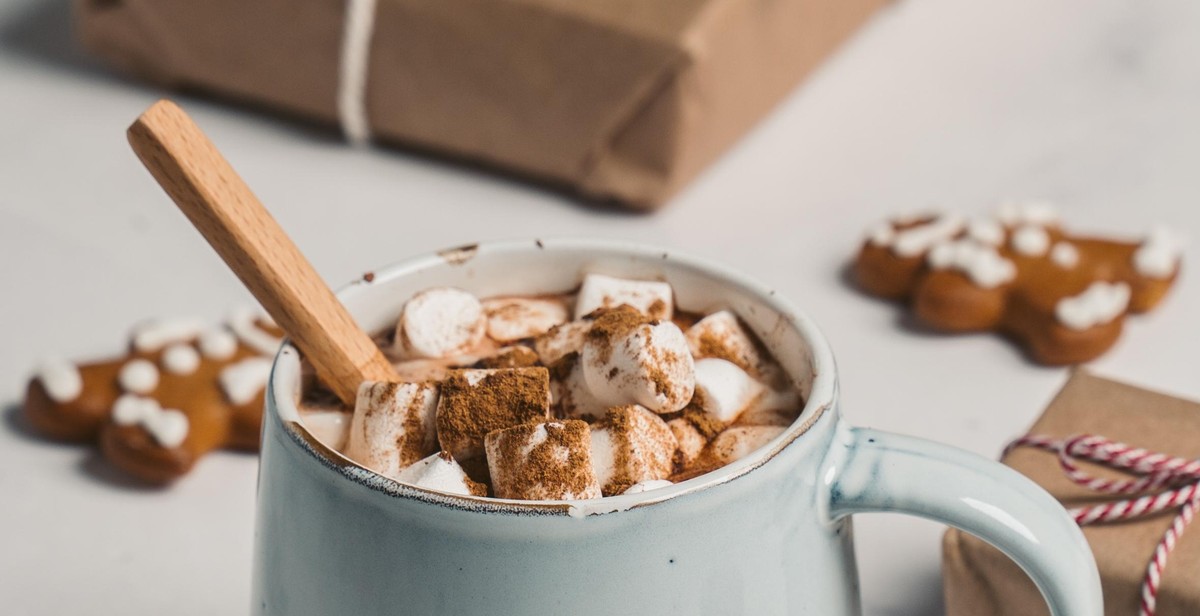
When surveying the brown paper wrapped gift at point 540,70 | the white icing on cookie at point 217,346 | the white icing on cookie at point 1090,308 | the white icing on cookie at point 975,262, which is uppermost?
the brown paper wrapped gift at point 540,70

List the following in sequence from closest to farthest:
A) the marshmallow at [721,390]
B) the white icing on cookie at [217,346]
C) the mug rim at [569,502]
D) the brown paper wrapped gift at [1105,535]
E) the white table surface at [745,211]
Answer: the mug rim at [569,502], the marshmallow at [721,390], the brown paper wrapped gift at [1105,535], the white table surface at [745,211], the white icing on cookie at [217,346]

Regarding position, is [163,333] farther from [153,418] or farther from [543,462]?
[543,462]

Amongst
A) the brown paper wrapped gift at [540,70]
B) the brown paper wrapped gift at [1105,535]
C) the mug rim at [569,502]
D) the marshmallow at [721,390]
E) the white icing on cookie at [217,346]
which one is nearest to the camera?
the mug rim at [569,502]

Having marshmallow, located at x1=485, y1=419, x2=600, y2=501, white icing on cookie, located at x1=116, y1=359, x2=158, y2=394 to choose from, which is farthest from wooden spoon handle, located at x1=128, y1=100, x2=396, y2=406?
white icing on cookie, located at x1=116, y1=359, x2=158, y2=394

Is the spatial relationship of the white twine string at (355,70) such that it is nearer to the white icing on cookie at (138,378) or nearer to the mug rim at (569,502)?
the white icing on cookie at (138,378)

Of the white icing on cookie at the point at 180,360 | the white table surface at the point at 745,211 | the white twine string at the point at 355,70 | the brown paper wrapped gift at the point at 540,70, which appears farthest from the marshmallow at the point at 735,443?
the white twine string at the point at 355,70

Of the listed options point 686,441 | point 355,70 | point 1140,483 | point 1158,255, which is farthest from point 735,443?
point 355,70

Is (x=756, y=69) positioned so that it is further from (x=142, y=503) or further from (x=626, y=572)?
(x=626, y=572)

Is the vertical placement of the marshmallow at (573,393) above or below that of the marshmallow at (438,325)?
below
